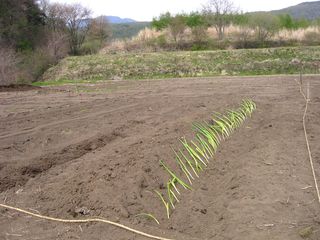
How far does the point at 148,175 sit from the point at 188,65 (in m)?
19.7

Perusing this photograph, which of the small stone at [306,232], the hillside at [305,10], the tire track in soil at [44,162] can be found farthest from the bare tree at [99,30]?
the hillside at [305,10]

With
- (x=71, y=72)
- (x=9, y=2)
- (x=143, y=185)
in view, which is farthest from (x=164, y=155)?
(x=9, y=2)

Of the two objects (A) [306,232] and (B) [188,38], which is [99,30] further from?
(A) [306,232]

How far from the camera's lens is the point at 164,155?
6.47 meters

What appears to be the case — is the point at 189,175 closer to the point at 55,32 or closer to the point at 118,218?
the point at 118,218

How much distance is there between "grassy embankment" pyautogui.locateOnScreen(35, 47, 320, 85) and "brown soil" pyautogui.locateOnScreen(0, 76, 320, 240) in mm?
13877

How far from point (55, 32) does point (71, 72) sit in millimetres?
7904

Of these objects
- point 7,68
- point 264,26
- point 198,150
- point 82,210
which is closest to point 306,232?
point 82,210

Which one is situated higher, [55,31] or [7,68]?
[55,31]

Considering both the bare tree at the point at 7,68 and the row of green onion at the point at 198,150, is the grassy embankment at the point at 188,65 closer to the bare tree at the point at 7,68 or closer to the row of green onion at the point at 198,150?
the bare tree at the point at 7,68

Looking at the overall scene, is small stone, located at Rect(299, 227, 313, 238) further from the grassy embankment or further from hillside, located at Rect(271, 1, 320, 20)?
hillside, located at Rect(271, 1, 320, 20)

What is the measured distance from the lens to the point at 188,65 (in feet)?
81.8

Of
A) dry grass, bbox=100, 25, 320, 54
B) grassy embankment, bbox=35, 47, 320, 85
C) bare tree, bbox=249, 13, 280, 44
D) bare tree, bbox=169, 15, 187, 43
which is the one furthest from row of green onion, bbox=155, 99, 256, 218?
bare tree, bbox=169, 15, 187, 43

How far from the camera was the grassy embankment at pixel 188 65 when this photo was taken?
78.0ft
